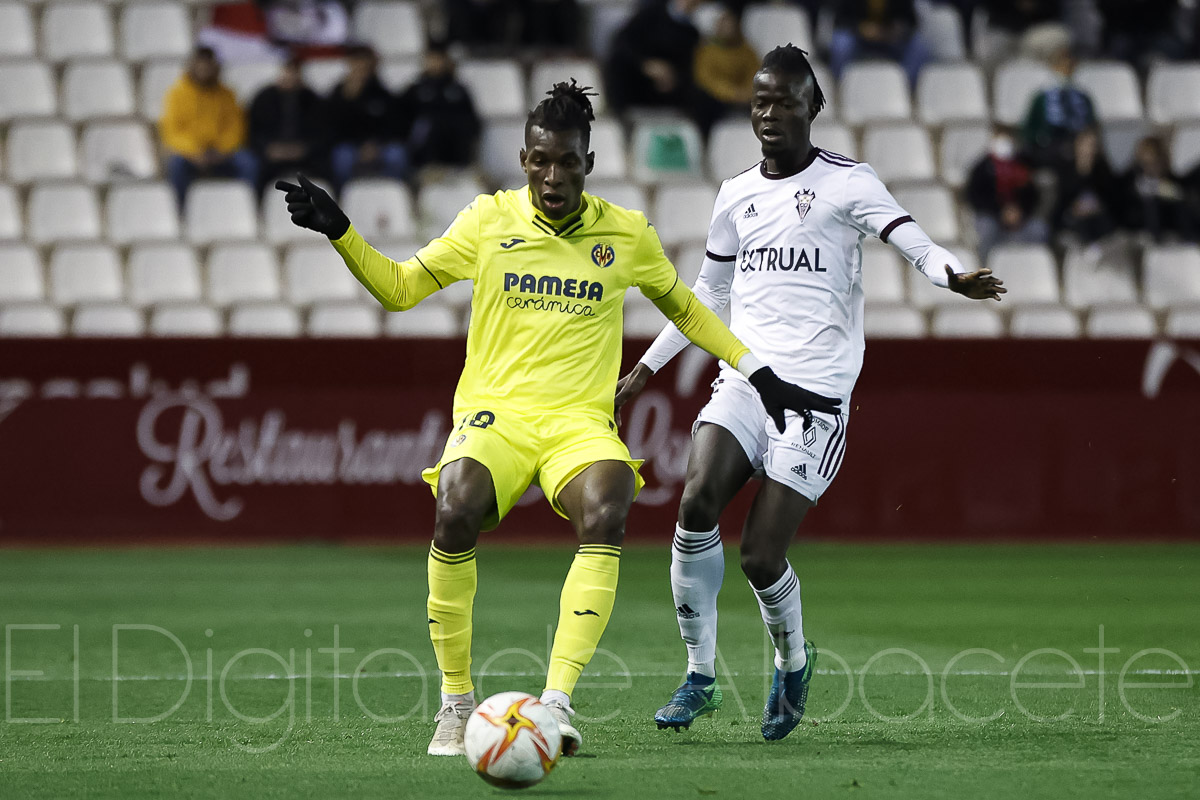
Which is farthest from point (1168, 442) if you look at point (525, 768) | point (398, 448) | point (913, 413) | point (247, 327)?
point (525, 768)

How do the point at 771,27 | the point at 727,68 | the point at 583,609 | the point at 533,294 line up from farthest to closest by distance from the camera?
the point at 771,27, the point at 727,68, the point at 533,294, the point at 583,609

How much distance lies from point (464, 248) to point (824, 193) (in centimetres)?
140

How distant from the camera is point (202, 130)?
15086mm

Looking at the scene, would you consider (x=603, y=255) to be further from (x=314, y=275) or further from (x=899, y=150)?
(x=899, y=150)

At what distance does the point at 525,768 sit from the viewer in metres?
4.91

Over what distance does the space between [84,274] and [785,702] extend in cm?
1015

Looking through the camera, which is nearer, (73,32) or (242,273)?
(242,273)

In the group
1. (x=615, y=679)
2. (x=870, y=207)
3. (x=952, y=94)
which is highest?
(x=952, y=94)

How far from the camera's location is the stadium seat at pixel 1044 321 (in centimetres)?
1504

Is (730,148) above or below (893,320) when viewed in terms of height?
above

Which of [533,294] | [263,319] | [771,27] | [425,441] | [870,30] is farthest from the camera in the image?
[771,27]

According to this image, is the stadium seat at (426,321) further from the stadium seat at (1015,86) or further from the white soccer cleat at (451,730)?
the white soccer cleat at (451,730)

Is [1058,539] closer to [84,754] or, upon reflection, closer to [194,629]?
[194,629]

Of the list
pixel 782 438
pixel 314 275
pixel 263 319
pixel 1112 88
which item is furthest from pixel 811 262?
pixel 1112 88
